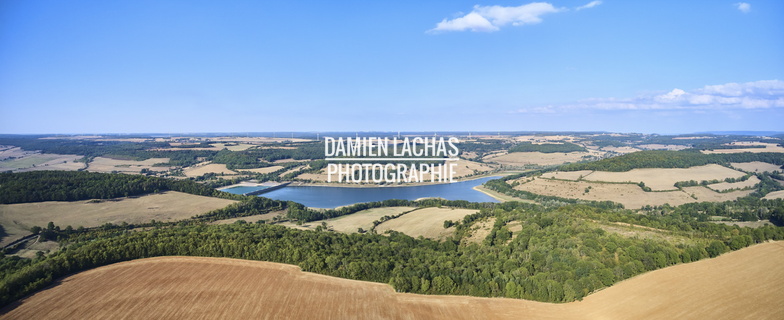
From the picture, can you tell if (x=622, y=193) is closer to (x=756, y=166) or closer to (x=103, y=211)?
(x=756, y=166)

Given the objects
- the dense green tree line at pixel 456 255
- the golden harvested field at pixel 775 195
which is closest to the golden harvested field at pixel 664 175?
the golden harvested field at pixel 775 195

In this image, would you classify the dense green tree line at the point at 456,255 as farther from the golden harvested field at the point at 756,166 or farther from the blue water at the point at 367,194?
the golden harvested field at the point at 756,166

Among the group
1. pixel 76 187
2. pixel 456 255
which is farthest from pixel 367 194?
pixel 456 255

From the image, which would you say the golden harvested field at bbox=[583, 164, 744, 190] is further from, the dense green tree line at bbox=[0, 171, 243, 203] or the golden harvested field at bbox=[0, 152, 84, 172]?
the golden harvested field at bbox=[0, 152, 84, 172]

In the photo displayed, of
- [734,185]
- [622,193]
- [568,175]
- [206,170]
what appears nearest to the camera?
[622,193]

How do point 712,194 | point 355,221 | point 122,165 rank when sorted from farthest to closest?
1. point 122,165
2. point 712,194
3. point 355,221

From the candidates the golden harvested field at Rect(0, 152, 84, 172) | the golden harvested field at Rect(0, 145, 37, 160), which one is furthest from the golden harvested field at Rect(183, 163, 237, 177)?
the golden harvested field at Rect(0, 145, 37, 160)

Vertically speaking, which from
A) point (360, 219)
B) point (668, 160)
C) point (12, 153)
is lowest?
point (360, 219)
